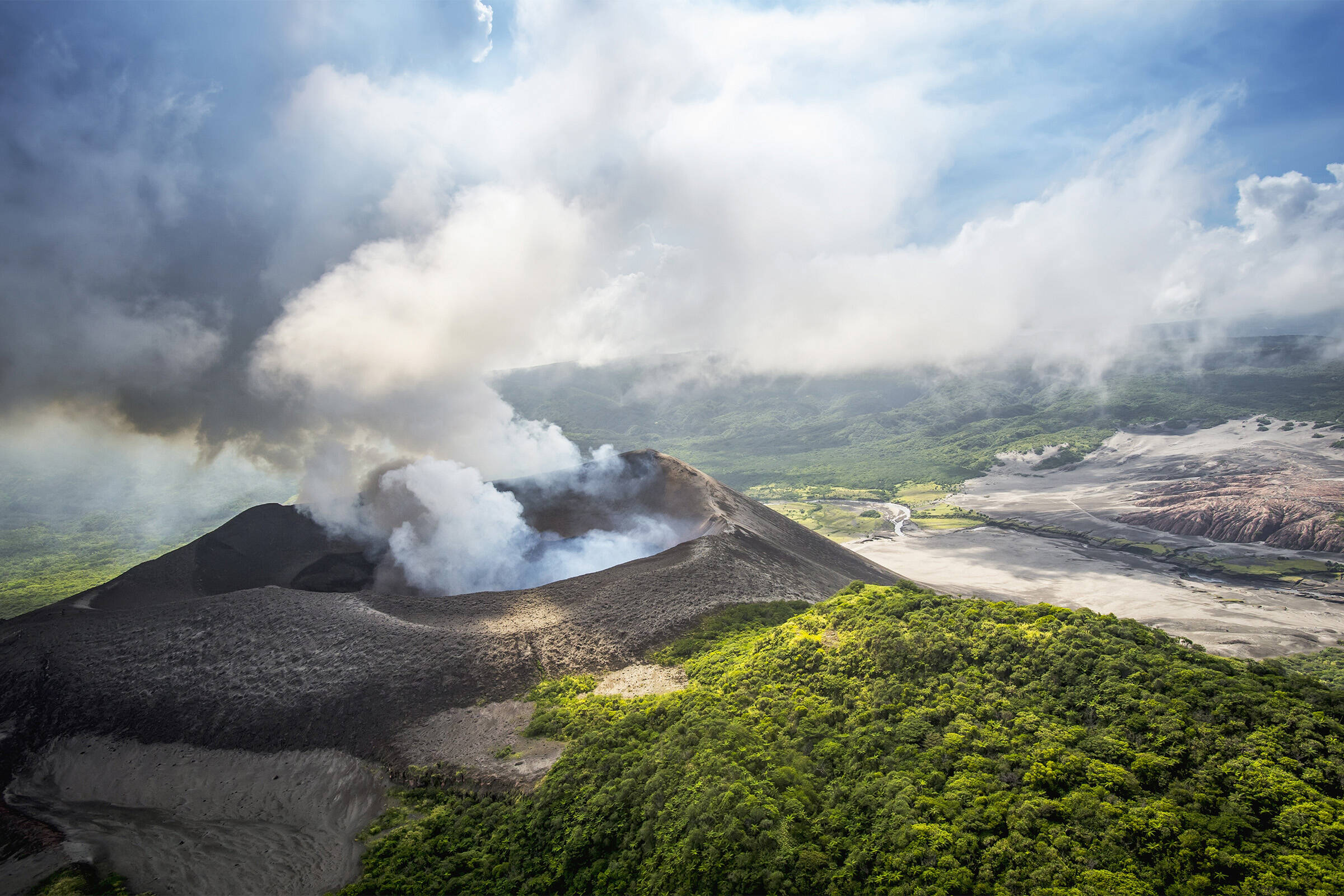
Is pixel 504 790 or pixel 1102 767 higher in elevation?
pixel 1102 767

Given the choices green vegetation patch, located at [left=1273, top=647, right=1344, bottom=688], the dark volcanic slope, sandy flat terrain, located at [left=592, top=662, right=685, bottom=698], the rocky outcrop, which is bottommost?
green vegetation patch, located at [left=1273, top=647, right=1344, bottom=688]

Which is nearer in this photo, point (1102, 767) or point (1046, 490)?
point (1102, 767)

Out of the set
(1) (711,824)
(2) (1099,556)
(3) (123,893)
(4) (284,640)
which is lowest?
(2) (1099,556)

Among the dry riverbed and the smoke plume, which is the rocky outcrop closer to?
the dry riverbed

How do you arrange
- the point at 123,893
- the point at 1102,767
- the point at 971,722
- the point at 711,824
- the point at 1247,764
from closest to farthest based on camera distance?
1. the point at 1247,764
2. the point at 1102,767
3. the point at 711,824
4. the point at 971,722
5. the point at 123,893

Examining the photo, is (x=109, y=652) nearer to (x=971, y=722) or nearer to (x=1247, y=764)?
(x=971, y=722)

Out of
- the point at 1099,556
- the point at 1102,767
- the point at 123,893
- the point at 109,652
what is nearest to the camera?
the point at 1102,767

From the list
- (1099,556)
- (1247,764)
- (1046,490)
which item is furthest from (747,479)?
(1247,764)

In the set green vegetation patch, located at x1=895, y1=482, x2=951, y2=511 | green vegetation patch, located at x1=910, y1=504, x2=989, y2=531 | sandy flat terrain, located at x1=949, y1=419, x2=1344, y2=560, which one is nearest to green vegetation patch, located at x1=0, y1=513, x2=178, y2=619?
green vegetation patch, located at x1=910, y1=504, x2=989, y2=531
